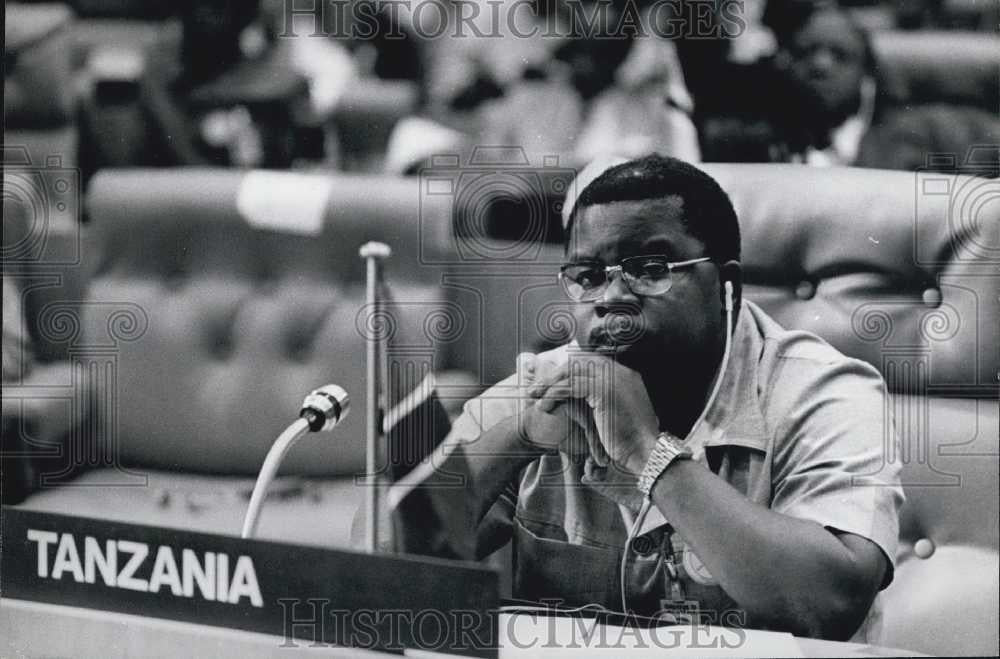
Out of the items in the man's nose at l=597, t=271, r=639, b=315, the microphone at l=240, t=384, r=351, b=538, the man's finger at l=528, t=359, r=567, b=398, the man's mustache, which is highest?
the man's nose at l=597, t=271, r=639, b=315

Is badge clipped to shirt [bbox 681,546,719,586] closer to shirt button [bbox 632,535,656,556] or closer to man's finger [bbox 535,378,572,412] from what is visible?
shirt button [bbox 632,535,656,556]

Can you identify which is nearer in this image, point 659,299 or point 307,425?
point 659,299

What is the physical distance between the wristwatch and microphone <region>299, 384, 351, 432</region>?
52 centimetres

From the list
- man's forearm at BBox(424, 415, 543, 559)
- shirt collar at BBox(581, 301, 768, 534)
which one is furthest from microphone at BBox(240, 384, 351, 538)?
shirt collar at BBox(581, 301, 768, 534)

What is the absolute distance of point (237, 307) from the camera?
6.70 ft

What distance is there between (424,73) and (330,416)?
59 cm

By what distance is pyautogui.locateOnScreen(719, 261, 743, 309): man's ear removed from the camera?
5.73 ft

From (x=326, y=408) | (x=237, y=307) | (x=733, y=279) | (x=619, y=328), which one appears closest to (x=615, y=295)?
(x=619, y=328)

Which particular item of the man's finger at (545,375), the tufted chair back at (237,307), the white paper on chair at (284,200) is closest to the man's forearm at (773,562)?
the man's finger at (545,375)

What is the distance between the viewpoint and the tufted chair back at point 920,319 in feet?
5.61

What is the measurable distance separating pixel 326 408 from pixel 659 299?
0.59 m

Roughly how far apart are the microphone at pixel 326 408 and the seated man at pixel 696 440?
338 mm

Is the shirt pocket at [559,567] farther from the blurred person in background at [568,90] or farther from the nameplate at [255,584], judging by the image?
the blurred person in background at [568,90]

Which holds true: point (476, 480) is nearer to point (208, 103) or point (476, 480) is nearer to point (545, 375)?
point (545, 375)
